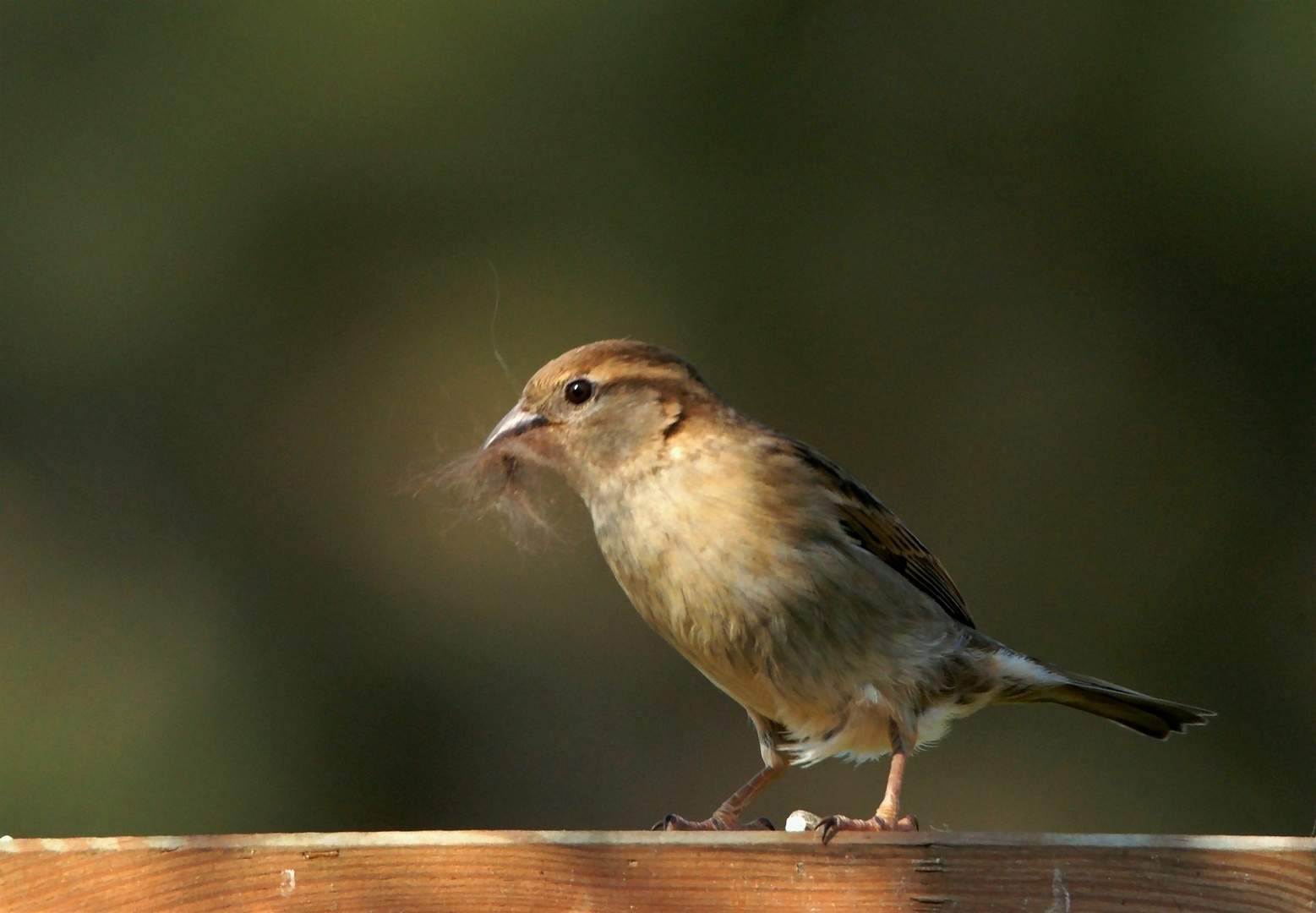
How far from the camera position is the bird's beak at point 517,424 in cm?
345

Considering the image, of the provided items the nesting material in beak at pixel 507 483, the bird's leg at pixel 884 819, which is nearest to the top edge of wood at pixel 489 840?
the bird's leg at pixel 884 819

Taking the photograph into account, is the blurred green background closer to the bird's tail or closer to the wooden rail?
the bird's tail

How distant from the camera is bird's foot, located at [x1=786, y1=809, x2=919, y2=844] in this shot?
2.64 metres

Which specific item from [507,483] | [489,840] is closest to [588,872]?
[489,840]

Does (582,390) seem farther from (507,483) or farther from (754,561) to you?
(754,561)

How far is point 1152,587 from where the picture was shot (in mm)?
7965

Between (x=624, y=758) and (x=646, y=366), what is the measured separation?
14.2 feet

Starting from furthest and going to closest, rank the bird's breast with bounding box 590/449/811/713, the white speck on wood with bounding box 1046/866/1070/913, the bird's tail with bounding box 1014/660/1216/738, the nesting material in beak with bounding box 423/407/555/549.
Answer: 1. the bird's tail with bounding box 1014/660/1216/738
2. the nesting material in beak with bounding box 423/407/555/549
3. the bird's breast with bounding box 590/449/811/713
4. the white speck on wood with bounding box 1046/866/1070/913

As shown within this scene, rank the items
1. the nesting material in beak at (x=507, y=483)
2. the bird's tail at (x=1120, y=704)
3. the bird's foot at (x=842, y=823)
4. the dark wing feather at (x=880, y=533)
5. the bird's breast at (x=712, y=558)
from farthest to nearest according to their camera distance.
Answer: the bird's tail at (x=1120, y=704) < the dark wing feather at (x=880, y=533) < the nesting material in beak at (x=507, y=483) < the bird's breast at (x=712, y=558) < the bird's foot at (x=842, y=823)

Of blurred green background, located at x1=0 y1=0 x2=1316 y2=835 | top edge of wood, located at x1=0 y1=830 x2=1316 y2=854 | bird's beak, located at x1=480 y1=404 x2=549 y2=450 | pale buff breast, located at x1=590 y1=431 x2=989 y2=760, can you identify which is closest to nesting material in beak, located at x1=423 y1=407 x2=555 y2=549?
bird's beak, located at x1=480 y1=404 x2=549 y2=450

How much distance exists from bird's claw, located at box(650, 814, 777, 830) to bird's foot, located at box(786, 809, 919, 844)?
122 millimetres

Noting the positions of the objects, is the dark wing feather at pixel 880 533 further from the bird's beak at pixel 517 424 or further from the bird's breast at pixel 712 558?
the bird's beak at pixel 517 424

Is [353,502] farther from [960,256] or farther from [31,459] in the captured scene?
[960,256]

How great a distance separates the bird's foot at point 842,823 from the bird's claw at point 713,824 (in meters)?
0.12
